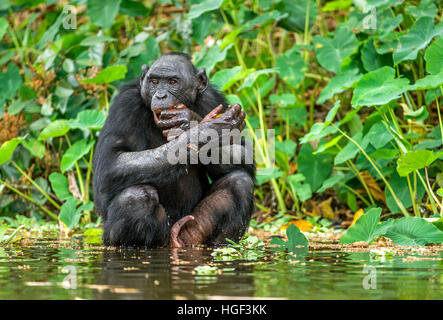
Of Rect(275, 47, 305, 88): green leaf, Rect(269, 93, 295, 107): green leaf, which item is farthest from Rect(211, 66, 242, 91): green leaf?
Rect(275, 47, 305, 88): green leaf

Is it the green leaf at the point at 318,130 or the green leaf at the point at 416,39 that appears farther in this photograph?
the green leaf at the point at 416,39

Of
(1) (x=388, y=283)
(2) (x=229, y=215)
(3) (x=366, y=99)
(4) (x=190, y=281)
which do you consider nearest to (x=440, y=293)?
(1) (x=388, y=283)

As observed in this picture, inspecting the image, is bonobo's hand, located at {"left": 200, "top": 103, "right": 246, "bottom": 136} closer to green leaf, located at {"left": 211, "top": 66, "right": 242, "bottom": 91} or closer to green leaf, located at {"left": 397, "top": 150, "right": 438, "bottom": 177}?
green leaf, located at {"left": 397, "top": 150, "right": 438, "bottom": 177}

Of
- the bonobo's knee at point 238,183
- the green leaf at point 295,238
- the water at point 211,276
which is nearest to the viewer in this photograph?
the water at point 211,276

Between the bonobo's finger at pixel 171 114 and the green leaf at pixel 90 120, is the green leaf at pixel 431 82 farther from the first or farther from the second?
the green leaf at pixel 90 120

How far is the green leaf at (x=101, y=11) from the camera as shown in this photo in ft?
29.6

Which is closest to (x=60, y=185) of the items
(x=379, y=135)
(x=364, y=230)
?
(x=379, y=135)

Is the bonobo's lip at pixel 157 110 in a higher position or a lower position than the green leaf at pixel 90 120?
lower

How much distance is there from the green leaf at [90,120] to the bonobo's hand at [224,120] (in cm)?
234

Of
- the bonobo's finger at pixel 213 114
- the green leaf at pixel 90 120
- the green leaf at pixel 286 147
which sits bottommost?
the green leaf at pixel 286 147

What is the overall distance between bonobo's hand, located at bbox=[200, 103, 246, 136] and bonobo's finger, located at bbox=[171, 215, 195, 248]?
2.47 feet

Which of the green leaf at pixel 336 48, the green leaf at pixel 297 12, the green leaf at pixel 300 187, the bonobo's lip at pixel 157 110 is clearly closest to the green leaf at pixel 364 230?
the bonobo's lip at pixel 157 110

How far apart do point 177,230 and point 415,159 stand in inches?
82.8

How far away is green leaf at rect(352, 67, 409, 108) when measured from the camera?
19.8 ft
